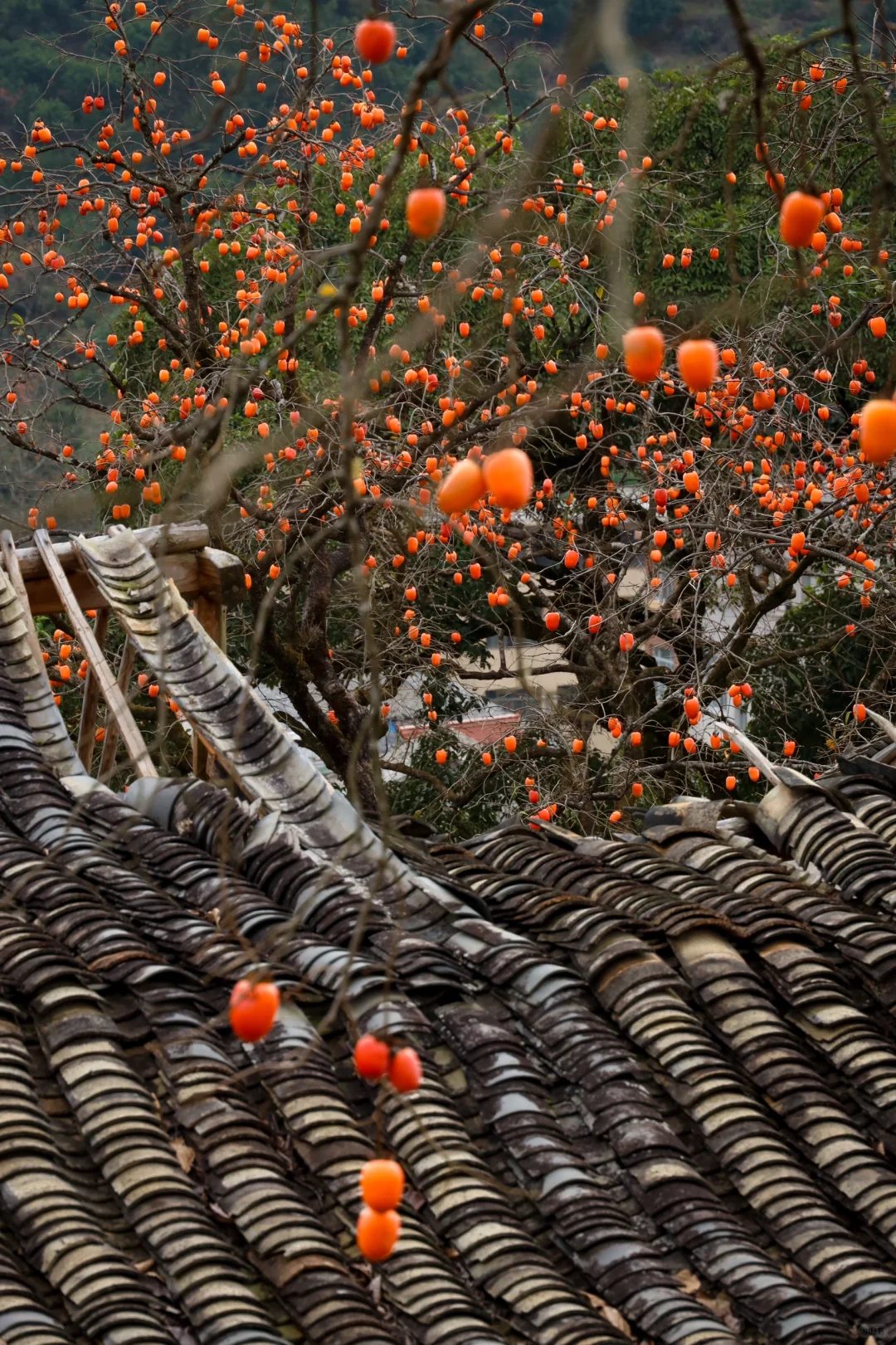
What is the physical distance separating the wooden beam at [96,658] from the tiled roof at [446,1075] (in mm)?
273

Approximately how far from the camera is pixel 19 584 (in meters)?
5.85

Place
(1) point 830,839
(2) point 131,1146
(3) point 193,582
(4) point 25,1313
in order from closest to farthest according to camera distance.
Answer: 1. (4) point 25,1313
2. (2) point 131,1146
3. (1) point 830,839
4. (3) point 193,582

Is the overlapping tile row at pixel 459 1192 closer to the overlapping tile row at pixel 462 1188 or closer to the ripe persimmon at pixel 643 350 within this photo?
the overlapping tile row at pixel 462 1188

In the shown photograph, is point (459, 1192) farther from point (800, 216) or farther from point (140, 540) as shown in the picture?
point (140, 540)

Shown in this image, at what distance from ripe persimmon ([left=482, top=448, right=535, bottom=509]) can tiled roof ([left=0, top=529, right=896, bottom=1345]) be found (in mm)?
672

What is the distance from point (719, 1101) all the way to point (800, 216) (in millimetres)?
2518

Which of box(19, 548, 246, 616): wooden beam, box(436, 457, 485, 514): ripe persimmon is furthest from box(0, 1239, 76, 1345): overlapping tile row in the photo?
box(19, 548, 246, 616): wooden beam

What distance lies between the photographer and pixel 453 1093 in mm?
3896

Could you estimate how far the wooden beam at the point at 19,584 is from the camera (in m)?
5.63

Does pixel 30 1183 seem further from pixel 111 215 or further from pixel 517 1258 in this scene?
pixel 111 215

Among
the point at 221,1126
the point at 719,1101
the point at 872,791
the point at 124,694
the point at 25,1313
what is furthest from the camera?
the point at 124,694

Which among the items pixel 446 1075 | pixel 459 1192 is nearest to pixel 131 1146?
pixel 459 1192

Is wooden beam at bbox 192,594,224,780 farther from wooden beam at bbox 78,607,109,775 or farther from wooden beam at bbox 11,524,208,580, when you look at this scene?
wooden beam at bbox 78,607,109,775

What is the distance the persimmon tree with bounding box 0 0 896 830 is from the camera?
1050 cm
